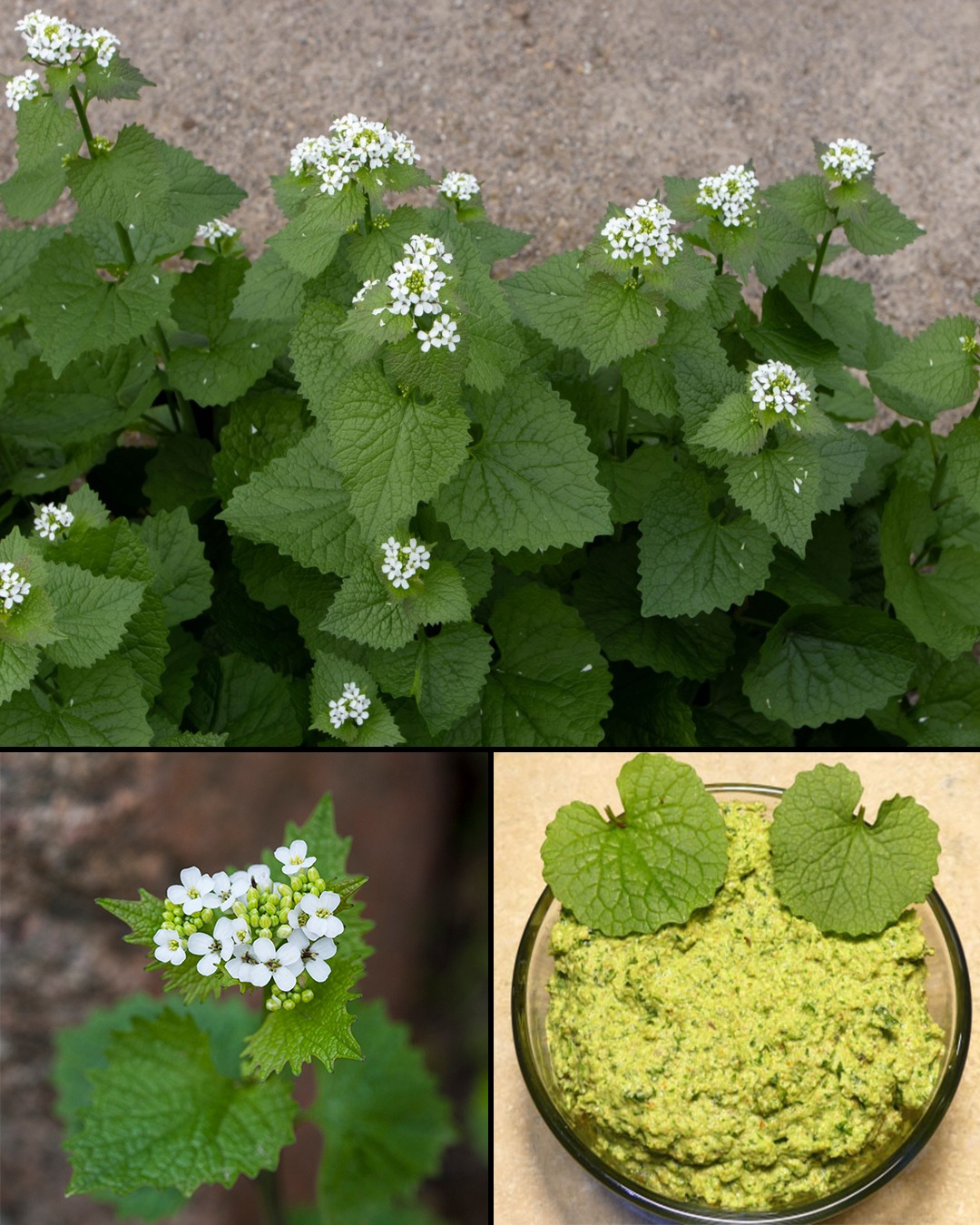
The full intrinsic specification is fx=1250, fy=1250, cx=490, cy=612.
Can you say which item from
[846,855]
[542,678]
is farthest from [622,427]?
[846,855]

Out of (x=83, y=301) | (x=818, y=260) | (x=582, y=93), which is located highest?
(x=582, y=93)

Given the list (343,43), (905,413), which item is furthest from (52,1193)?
(343,43)

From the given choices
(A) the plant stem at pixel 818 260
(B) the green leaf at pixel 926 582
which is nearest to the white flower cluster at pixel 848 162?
(A) the plant stem at pixel 818 260

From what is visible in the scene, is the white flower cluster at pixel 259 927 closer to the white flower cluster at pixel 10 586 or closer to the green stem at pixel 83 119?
the white flower cluster at pixel 10 586

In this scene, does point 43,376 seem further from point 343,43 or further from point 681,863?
point 343,43

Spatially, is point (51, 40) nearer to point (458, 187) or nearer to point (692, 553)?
point (458, 187)

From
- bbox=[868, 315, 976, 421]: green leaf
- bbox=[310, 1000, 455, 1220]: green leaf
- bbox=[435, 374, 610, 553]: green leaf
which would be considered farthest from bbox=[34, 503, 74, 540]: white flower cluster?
bbox=[868, 315, 976, 421]: green leaf

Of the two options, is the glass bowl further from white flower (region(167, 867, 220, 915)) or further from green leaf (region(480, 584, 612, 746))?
white flower (region(167, 867, 220, 915))
